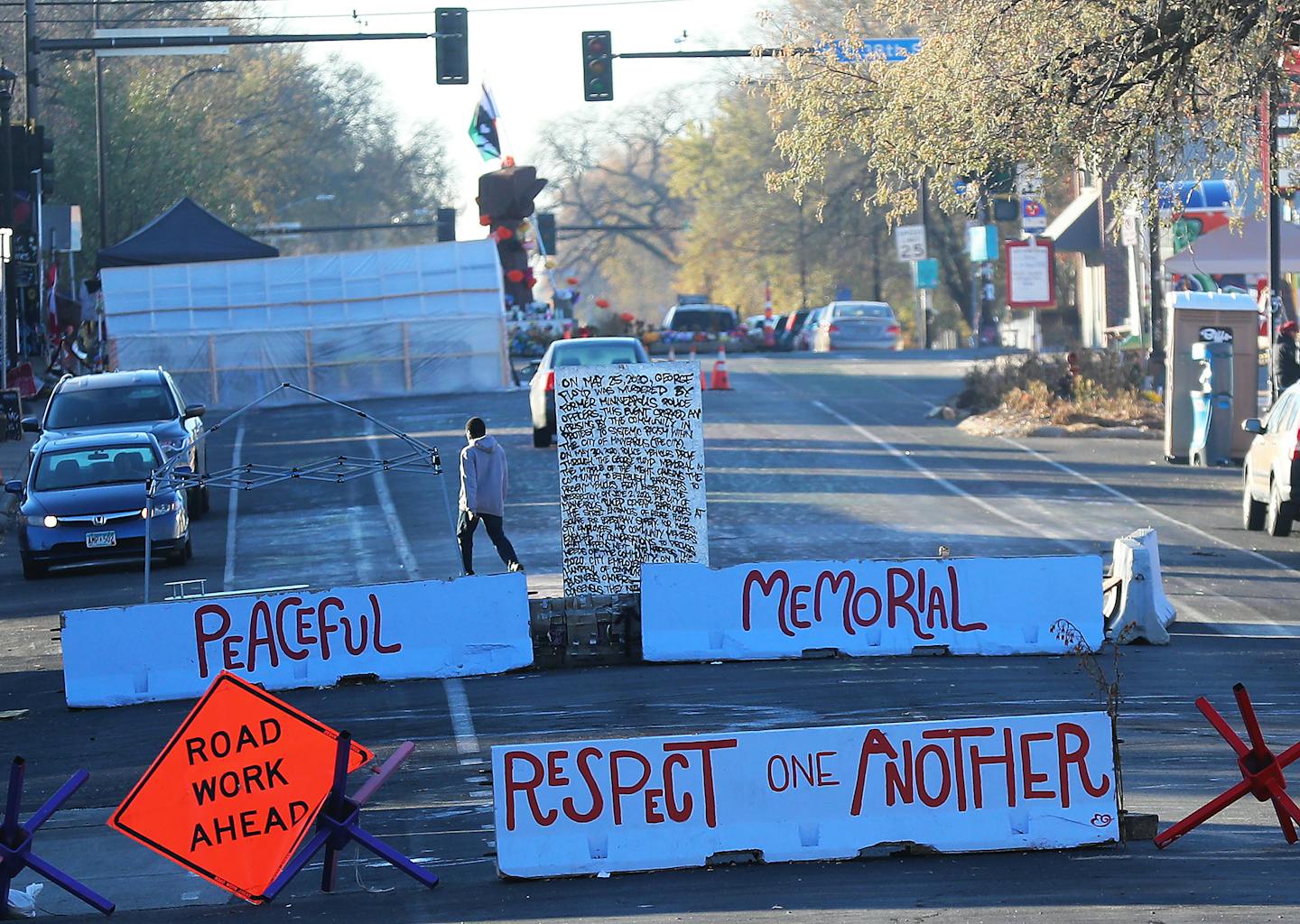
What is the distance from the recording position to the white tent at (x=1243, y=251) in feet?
127

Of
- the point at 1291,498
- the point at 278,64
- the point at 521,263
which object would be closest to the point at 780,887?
the point at 1291,498

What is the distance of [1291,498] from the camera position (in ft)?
62.4

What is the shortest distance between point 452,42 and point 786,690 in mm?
18789

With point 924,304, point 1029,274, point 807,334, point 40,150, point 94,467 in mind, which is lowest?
point 94,467

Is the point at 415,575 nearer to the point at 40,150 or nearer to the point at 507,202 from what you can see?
the point at 40,150

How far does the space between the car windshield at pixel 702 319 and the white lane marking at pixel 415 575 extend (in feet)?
74.8

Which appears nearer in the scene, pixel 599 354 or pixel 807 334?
pixel 599 354

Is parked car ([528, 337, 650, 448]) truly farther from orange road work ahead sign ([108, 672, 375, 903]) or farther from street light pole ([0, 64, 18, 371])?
orange road work ahead sign ([108, 672, 375, 903])

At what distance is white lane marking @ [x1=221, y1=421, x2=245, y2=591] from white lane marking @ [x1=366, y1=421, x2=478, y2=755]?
1.73 meters

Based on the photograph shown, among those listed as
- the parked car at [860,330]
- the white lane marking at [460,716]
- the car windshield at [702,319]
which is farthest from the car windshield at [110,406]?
the car windshield at [702,319]

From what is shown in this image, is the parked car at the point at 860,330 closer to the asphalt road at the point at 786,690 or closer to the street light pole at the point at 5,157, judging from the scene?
the asphalt road at the point at 786,690

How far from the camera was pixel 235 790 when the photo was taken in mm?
7957

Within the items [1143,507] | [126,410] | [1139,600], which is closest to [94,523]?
[126,410]

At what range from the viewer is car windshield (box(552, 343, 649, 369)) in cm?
2716
